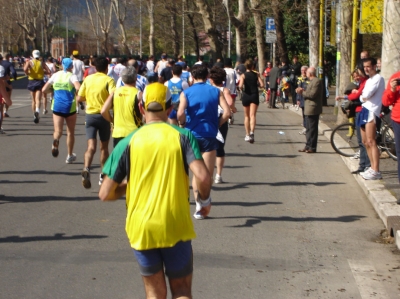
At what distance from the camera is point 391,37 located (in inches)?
504

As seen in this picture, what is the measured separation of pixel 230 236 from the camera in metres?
7.86

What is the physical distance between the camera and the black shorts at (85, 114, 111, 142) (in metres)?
10.4

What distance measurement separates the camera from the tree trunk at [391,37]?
12695mm

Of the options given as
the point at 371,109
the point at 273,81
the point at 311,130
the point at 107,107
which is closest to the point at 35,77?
the point at 273,81

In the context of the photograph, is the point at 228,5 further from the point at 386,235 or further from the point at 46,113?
the point at 386,235

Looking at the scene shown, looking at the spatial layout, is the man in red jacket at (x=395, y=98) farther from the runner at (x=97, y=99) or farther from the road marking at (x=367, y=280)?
the runner at (x=97, y=99)

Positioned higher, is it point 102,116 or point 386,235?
point 102,116

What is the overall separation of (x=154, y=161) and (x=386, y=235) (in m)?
4.40

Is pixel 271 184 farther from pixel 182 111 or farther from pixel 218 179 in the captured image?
pixel 182 111

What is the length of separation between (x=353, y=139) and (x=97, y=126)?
250 inches

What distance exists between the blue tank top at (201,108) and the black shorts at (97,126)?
1.91m

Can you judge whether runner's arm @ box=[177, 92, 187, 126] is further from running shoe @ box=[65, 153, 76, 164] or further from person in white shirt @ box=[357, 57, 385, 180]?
running shoe @ box=[65, 153, 76, 164]

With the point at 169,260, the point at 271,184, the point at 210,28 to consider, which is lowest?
the point at 271,184

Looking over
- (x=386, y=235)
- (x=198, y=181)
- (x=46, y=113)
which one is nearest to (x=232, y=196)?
(x=386, y=235)
